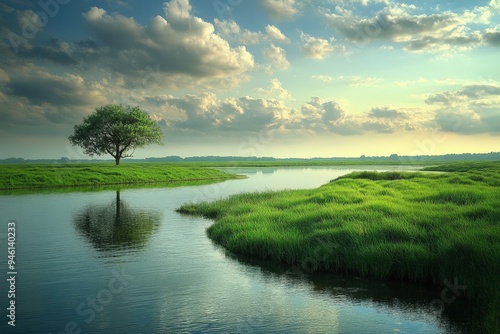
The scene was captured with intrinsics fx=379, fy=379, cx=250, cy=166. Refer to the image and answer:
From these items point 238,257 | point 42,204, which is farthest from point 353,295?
point 42,204

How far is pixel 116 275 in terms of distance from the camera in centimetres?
1664

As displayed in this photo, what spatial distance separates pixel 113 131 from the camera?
284 feet

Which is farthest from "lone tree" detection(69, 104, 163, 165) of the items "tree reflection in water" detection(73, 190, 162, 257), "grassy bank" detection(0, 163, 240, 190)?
"tree reflection in water" detection(73, 190, 162, 257)

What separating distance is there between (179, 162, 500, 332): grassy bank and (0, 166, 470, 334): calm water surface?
91 centimetres

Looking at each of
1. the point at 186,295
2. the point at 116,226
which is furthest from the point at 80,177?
the point at 186,295

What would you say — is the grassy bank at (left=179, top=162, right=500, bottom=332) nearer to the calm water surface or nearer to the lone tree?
the calm water surface

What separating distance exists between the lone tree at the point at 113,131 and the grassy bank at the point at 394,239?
215 ft

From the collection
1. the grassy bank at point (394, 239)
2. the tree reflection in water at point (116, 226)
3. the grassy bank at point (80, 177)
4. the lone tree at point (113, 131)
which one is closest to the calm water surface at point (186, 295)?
the tree reflection in water at point (116, 226)

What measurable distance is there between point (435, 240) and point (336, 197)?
13438 millimetres

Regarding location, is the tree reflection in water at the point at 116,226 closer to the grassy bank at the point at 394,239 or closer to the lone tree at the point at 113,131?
the grassy bank at the point at 394,239

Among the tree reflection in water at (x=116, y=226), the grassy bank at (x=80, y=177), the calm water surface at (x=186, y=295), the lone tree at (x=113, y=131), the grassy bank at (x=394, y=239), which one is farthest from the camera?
the lone tree at (x=113, y=131)

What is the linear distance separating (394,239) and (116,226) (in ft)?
66.2

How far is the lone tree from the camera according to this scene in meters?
86.5

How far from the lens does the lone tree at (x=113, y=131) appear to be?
8650 cm
